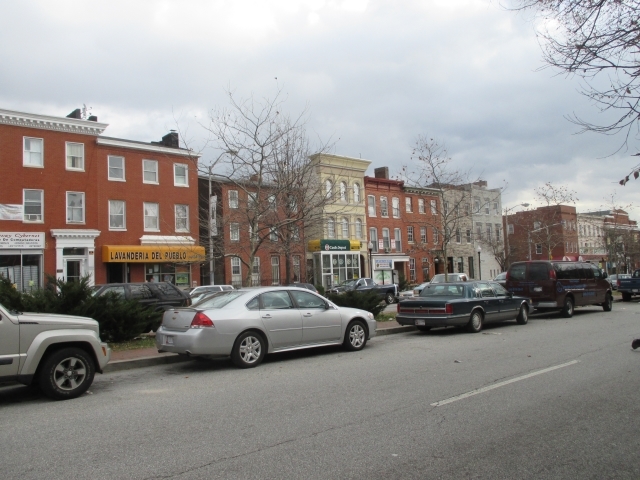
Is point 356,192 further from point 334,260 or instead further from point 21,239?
point 21,239

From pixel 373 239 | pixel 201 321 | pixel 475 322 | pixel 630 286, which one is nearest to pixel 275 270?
pixel 373 239

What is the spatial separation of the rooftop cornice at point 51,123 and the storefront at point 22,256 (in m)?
5.88

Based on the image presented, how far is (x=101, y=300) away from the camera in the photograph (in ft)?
40.0

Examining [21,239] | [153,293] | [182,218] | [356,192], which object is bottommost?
[153,293]

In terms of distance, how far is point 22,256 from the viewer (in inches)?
1159

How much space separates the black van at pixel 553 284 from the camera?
61.3ft

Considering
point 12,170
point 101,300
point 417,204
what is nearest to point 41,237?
point 12,170

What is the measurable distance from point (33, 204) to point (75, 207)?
2.12 meters

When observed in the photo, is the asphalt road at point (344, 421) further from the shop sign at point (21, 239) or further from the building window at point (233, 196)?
the shop sign at point (21, 239)

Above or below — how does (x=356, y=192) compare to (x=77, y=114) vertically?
below

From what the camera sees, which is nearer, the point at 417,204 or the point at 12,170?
the point at 12,170

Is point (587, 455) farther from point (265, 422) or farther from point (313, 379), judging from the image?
point (313, 379)

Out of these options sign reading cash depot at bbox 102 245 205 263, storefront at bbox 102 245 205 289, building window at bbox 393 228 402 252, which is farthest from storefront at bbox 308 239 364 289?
sign reading cash depot at bbox 102 245 205 263

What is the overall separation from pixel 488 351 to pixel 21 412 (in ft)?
27.7
